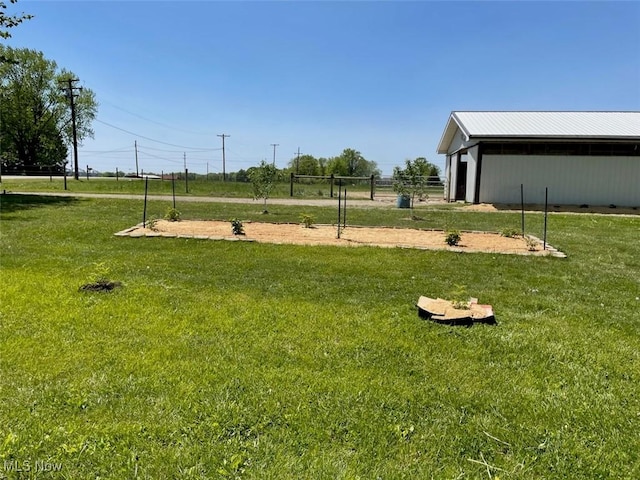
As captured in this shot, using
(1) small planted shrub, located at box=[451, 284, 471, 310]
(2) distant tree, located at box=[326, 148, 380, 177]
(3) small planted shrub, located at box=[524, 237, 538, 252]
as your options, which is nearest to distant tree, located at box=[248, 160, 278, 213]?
(3) small planted shrub, located at box=[524, 237, 538, 252]

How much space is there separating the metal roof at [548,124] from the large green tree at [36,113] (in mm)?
37890

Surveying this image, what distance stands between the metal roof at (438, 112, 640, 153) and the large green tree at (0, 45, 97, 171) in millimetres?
37890

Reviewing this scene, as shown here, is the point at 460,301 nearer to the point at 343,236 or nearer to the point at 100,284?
the point at 100,284

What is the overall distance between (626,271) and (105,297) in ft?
21.3

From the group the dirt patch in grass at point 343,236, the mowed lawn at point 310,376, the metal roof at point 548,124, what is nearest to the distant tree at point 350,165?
the metal roof at point 548,124

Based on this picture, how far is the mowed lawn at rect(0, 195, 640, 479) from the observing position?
1911 millimetres

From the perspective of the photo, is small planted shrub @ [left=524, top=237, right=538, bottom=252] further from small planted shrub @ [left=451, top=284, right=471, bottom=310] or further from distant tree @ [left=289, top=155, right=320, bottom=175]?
distant tree @ [left=289, top=155, right=320, bottom=175]

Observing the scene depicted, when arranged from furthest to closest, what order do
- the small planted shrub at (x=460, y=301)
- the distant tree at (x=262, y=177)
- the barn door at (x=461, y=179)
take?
the barn door at (x=461, y=179) < the distant tree at (x=262, y=177) < the small planted shrub at (x=460, y=301)

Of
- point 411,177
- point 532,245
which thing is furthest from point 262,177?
point 532,245

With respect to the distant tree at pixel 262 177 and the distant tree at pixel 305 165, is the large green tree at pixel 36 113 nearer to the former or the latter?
the distant tree at pixel 305 165

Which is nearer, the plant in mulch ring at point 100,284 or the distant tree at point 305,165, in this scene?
the plant in mulch ring at point 100,284

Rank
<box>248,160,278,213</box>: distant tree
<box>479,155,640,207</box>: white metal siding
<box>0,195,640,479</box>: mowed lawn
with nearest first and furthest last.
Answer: <box>0,195,640,479</box>: mowed lawn
<box>248,160,278,213</box>: distant tree
<box>479,155,640,207</box>: white metal siding

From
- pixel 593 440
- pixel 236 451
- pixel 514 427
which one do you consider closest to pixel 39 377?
pixel 236 451

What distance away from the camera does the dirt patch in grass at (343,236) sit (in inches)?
287
